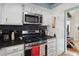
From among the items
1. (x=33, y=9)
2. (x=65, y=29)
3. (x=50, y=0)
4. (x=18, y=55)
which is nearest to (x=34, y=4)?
(x=33, y=9)

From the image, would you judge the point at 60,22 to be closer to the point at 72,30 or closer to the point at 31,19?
the point at 72,30

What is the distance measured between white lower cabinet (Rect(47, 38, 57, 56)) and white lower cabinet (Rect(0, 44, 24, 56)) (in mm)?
325

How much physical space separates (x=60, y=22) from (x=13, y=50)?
64 cm

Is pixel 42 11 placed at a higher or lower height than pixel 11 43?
higher

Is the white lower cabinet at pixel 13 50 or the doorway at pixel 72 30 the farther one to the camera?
the doorway at pixel 72 30

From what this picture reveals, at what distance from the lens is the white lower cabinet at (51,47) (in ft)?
4.98

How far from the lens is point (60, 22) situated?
150cm

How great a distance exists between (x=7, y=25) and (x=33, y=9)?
36 cm

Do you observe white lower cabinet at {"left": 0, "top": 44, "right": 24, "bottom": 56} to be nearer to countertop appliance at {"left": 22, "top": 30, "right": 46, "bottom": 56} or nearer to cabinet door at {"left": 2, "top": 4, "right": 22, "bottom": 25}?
countertop appliance at {"left": 22, "top": 30, "right": 46, "bottom": 56}

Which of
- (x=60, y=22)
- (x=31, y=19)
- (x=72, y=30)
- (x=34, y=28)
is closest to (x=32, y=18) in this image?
(x=31, y=19)

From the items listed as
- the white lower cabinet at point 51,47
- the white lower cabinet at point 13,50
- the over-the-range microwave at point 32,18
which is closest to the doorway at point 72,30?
the white lower cabinet at point 51,47

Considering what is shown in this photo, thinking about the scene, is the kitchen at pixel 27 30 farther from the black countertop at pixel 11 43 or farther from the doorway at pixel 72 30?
→ the doorway at pixel 72 30

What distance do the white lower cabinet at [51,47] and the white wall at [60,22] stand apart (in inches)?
1.9

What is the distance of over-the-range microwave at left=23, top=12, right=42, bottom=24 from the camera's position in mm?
1470
